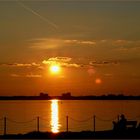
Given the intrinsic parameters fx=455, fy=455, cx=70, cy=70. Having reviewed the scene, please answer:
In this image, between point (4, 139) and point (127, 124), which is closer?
point (4, 139)

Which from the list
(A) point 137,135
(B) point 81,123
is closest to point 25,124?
(B) point 81,123

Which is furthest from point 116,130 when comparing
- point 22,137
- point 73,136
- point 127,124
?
point 22,137

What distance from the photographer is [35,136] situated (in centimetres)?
2764

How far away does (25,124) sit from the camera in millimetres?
65500

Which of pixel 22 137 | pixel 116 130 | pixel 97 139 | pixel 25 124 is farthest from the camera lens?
pixel 25 124

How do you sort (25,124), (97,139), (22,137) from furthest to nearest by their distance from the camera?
(25,124), (22,137), (97,139)

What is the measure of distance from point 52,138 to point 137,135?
5101 millimetres

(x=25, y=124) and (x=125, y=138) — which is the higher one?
(x=25, y=124)

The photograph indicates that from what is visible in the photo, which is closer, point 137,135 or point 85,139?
point 85,139

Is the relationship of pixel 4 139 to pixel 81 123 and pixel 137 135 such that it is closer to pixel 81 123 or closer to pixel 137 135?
pixel 137 135

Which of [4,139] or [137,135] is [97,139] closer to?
[137,135]

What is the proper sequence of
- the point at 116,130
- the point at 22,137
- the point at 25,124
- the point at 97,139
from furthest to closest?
1. the point at 25,124
2. the point at 116,130
3. the point at 22,137
4. the point at 97,139

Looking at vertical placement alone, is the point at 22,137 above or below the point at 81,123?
below

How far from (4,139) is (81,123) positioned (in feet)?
136
